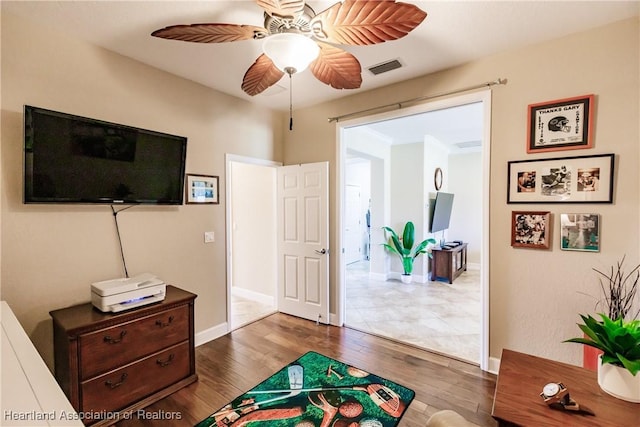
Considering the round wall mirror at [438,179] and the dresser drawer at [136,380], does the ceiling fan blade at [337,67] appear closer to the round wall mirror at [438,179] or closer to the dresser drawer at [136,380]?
the dresser drawer at [136,380]

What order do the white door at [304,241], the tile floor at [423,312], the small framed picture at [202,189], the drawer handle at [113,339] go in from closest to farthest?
1. the drawer handle at [113,339]
2. the small framed picture at [202,189]
3. the tile floor at [423,312]
4. the white door at [304,241]

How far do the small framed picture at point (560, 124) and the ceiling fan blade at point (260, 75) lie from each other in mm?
1995

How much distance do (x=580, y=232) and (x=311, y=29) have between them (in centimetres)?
234

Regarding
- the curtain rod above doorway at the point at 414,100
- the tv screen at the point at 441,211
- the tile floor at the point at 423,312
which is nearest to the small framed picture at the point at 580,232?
the curtain rod above doorway at the point at 414,100

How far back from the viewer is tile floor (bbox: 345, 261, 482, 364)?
3.06 metres

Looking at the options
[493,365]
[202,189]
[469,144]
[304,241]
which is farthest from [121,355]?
[469,144]

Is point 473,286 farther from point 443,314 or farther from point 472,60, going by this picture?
point 472,60

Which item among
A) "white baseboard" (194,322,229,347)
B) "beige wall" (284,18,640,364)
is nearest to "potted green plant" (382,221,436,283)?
"beige wall" (284,18,640,364)

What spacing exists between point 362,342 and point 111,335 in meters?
2.23

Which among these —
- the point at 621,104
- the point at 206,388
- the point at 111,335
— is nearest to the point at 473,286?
the point at 621,104

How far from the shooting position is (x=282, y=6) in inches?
54.1

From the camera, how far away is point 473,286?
512 centimetres

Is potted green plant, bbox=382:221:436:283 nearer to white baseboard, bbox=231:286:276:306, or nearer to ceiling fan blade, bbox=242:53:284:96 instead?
white baseboard, bbox=231:286:276:306

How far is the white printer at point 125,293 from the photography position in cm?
201
